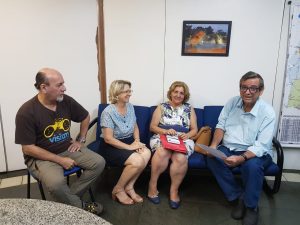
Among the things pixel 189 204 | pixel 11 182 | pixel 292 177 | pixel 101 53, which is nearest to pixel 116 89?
pixel 101 53

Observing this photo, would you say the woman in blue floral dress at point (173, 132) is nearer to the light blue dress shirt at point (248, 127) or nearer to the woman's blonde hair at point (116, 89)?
the light blue dress shirt at point (248, 127)

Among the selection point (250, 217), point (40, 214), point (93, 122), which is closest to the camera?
point (40, 214)

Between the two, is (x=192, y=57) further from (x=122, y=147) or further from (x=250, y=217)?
(x=250, y=217)

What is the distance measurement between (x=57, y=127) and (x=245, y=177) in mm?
1656

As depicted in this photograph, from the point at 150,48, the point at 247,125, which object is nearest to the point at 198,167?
the point at 247,125

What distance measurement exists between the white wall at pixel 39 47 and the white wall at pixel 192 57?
0.87 ft

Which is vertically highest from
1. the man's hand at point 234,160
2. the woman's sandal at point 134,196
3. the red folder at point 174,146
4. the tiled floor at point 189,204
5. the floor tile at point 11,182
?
the red folder at point 174,146

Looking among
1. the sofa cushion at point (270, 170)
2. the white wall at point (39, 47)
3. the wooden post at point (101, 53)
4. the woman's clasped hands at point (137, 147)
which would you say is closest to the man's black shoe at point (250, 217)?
the sofa cushion at point (270, 170)

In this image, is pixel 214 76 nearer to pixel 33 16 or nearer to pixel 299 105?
pixel 299 105

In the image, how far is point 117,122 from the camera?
8.56 feet

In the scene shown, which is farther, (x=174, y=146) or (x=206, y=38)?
(x=206, y=38)

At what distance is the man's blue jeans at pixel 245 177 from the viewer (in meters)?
2.26

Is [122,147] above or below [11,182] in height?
above

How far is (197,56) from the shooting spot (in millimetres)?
3061
